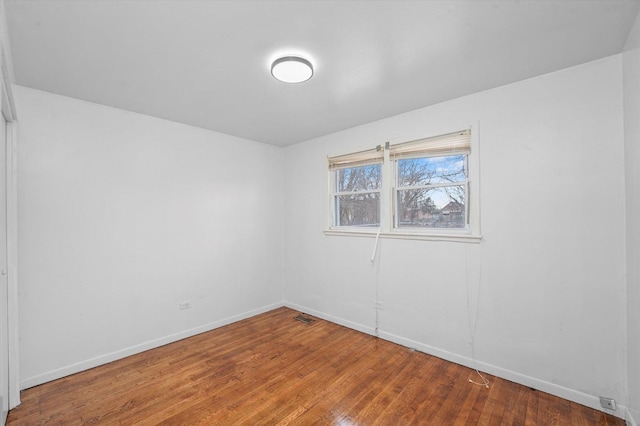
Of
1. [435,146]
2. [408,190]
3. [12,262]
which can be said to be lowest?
[12,262]

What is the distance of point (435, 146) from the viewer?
9.82 feet

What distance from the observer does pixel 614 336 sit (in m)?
2.07

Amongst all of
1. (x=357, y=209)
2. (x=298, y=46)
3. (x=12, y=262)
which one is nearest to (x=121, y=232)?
(x=12, y=262)

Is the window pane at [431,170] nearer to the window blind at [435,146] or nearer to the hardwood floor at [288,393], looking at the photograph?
the window blind at [435,146]

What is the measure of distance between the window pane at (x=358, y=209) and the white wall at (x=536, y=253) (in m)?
0.50

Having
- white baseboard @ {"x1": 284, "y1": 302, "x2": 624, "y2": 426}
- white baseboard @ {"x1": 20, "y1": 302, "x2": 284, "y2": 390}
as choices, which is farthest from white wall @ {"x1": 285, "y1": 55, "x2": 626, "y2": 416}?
white baseboard @ {"x1": 20, "y1": 302, "x2": 284, "y2": 390}

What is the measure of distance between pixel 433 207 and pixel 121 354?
3.64 metres

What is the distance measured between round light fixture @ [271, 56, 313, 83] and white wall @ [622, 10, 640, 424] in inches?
80.6

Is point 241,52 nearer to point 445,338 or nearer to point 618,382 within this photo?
point 445,338

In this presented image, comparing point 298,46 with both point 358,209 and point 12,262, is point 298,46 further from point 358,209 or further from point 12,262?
point 12,262

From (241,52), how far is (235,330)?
3.17 metres

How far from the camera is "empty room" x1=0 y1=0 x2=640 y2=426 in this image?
6.02 ft

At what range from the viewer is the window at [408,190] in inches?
113

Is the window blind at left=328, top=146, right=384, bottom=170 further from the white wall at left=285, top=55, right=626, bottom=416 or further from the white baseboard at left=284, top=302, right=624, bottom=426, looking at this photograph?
the white baseboard at left=284, top=302, right=624, bottom=426
